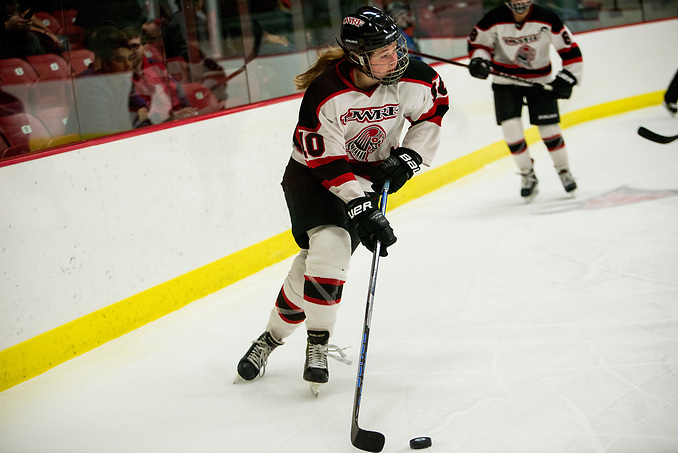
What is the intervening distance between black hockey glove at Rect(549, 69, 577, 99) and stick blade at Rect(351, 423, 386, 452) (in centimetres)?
299

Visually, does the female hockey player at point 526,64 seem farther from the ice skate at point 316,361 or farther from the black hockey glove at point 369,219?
the ice skate at point 316,361

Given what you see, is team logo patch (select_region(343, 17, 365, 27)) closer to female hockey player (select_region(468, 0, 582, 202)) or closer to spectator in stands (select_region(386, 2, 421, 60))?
female hockey player (select_region(468, 0, 582, 202))

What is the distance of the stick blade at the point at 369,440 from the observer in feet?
5.65

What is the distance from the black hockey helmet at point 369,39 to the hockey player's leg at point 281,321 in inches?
24.3

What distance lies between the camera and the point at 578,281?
9.55 ft

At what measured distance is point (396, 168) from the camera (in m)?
2.12

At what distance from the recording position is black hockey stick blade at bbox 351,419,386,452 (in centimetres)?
172

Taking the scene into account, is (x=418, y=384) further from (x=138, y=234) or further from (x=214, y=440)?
(x=138, y=234)

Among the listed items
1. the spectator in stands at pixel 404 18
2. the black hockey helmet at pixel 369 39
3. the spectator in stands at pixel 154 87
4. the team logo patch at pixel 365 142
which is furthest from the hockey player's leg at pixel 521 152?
the black hockey helmet at pixel 369 39

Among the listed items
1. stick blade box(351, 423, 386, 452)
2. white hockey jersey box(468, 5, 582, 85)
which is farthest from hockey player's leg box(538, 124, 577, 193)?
stick blade box(351, 423, 386, 452)

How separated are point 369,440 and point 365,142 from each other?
897 mm

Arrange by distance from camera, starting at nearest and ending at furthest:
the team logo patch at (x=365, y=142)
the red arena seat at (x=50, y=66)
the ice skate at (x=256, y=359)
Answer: the team logo patch at (x=365, y=142)
the ice skate at (x=256, y=359)
the red arena seat at (x=50, y=66)

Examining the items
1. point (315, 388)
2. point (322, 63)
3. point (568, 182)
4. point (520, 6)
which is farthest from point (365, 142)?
point (568, 182)

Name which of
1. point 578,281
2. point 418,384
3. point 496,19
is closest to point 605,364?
point 418,384
